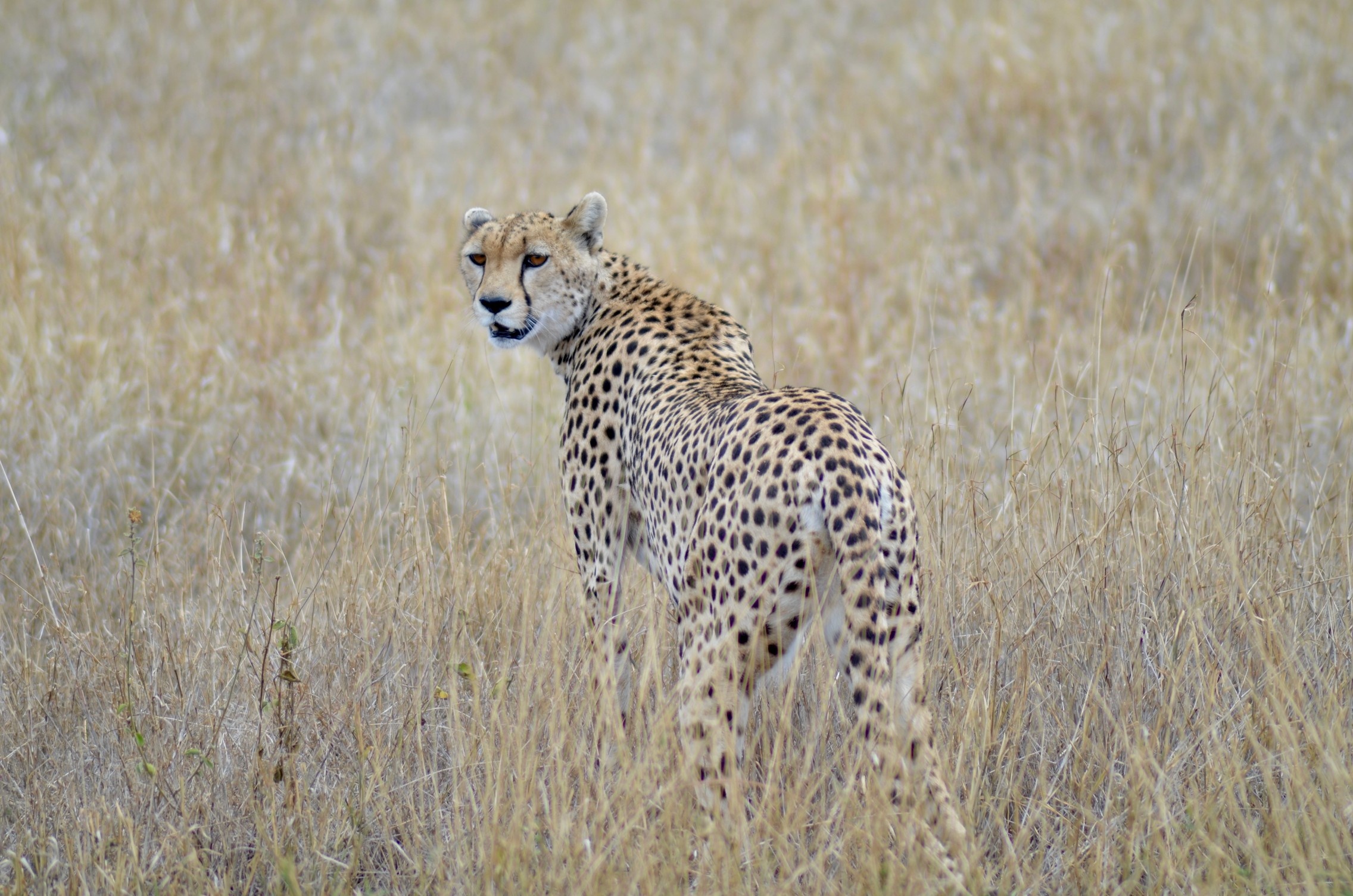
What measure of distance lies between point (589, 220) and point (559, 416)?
1.57m

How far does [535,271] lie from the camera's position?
11.4 ft

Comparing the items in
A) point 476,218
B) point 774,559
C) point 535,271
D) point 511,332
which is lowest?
point 774,559

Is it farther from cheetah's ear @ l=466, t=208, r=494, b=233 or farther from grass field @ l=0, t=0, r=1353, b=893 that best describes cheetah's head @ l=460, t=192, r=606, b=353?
grass field @ l=0, t=0, r=1353, b=893

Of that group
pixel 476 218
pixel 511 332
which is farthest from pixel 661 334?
pixel 476 218

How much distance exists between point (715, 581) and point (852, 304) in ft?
12.7

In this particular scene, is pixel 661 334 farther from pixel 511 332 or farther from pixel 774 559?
pixel 774 559

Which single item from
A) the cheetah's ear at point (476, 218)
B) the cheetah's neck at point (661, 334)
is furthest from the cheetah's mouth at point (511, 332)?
the cheetah's ear at point (476, 218)

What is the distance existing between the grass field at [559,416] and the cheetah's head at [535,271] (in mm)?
639

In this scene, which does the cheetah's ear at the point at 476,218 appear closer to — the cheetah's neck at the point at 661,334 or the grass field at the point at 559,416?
the cheetah's neck at the point at 661,334

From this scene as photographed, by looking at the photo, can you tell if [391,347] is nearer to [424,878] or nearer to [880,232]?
[880,232]

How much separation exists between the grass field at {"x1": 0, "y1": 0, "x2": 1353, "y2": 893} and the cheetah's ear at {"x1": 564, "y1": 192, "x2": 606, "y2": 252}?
689 mm

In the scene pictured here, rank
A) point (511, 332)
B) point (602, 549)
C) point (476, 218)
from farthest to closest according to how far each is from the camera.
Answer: point (476, 218)
point (511, 332)
point (602, 549)

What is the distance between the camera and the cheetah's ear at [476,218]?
372 centimetres

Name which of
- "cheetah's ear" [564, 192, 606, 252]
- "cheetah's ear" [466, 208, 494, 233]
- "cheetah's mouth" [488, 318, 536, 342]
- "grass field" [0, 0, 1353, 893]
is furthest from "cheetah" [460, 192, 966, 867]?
"cheetah's ear" [466, 208, 494, 233]
